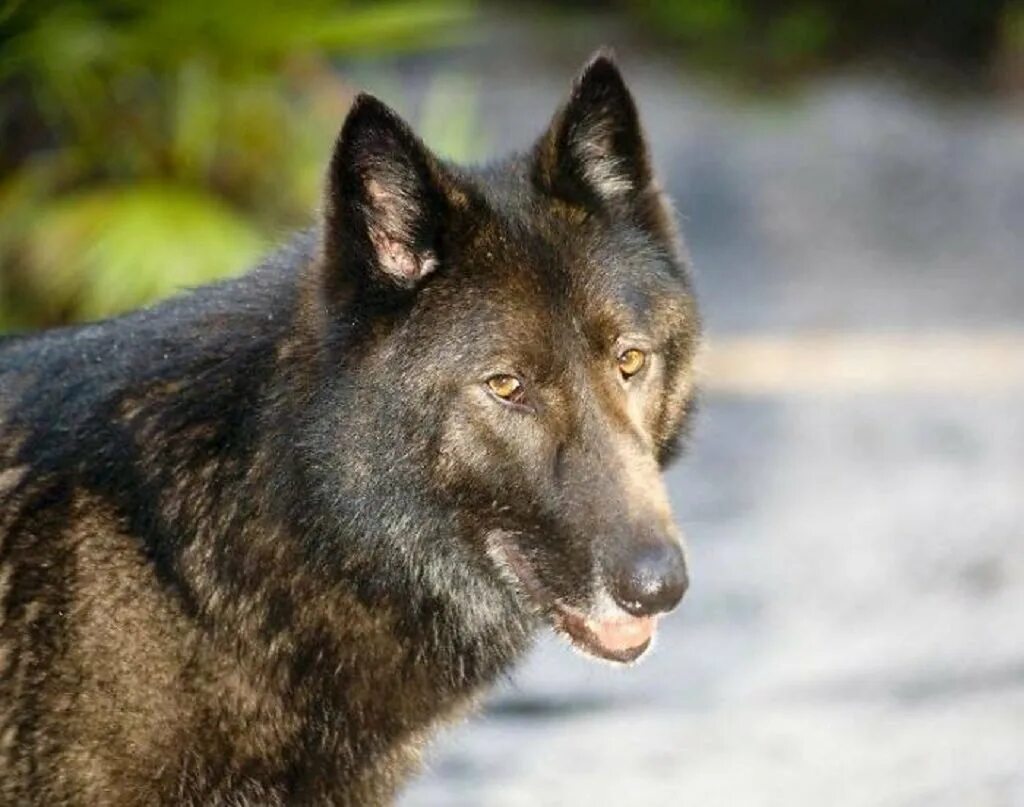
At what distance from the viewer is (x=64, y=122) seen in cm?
856

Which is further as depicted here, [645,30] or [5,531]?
[645,30]

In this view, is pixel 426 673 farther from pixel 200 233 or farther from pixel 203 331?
pixel 200 233

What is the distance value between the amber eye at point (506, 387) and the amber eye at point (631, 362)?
25 centimetres

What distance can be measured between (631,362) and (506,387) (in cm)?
31

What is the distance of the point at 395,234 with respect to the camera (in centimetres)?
393

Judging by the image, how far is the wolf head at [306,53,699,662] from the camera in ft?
12.5

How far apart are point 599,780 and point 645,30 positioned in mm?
10964

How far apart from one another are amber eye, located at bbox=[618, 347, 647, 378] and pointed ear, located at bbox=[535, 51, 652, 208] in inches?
15.6

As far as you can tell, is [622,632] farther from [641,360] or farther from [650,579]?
[641,360]

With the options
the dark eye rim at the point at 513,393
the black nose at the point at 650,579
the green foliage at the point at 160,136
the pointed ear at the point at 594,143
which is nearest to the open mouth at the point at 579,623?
the black nose at the point at 650,579

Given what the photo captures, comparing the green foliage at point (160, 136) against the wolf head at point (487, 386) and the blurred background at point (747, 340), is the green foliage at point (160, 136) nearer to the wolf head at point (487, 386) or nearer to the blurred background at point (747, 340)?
the blurred background at point (747, 340)

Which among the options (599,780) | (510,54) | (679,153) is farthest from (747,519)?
(510,54)

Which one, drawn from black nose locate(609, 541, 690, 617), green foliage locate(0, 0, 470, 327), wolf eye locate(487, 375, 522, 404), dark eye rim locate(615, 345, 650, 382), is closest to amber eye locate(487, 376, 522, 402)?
wolf eye locate(487, 375, 522, 404)

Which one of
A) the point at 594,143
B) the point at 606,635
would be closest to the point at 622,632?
the point at 606,635
